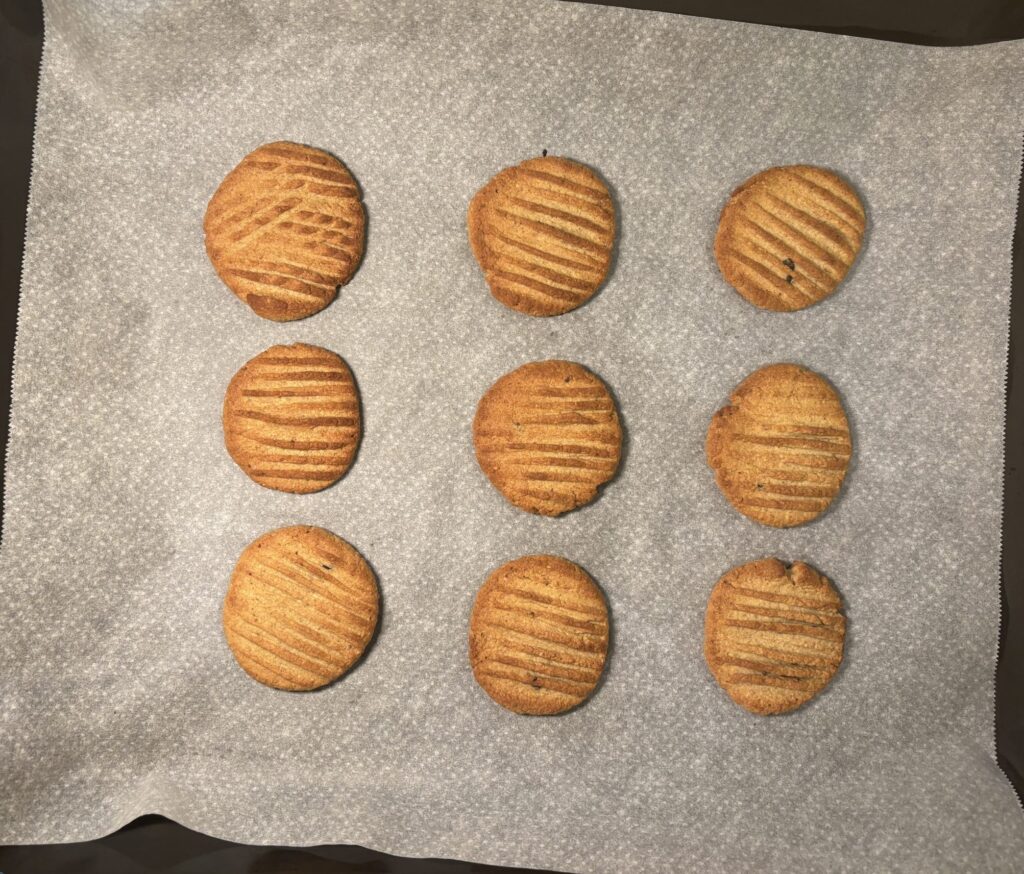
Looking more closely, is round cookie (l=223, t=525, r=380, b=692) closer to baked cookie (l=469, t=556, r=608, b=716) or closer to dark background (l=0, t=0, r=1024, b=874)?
baked cookie (l=469, t=556, r=608, b=716)

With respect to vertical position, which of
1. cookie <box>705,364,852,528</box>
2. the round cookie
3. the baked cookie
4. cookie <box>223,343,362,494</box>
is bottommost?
the round cookie

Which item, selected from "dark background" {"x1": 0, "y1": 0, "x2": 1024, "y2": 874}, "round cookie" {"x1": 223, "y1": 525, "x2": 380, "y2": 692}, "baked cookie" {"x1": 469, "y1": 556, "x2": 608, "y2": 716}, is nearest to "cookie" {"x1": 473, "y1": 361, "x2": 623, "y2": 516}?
"baked cookie" {"x1": 469, "y1": 556, "x2": 608, "y2": 716}

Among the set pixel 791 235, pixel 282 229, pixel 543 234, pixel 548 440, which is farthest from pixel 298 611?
pixel 791 235

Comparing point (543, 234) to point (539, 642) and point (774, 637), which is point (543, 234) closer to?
point (539, 642)

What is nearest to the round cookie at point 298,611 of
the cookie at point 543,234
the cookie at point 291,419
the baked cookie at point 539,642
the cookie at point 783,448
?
the cookie at point 291,419

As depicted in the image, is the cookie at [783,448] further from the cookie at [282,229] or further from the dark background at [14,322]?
the cookie at [282,229]

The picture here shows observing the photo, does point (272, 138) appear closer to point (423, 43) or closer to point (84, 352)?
point (423, 43)
